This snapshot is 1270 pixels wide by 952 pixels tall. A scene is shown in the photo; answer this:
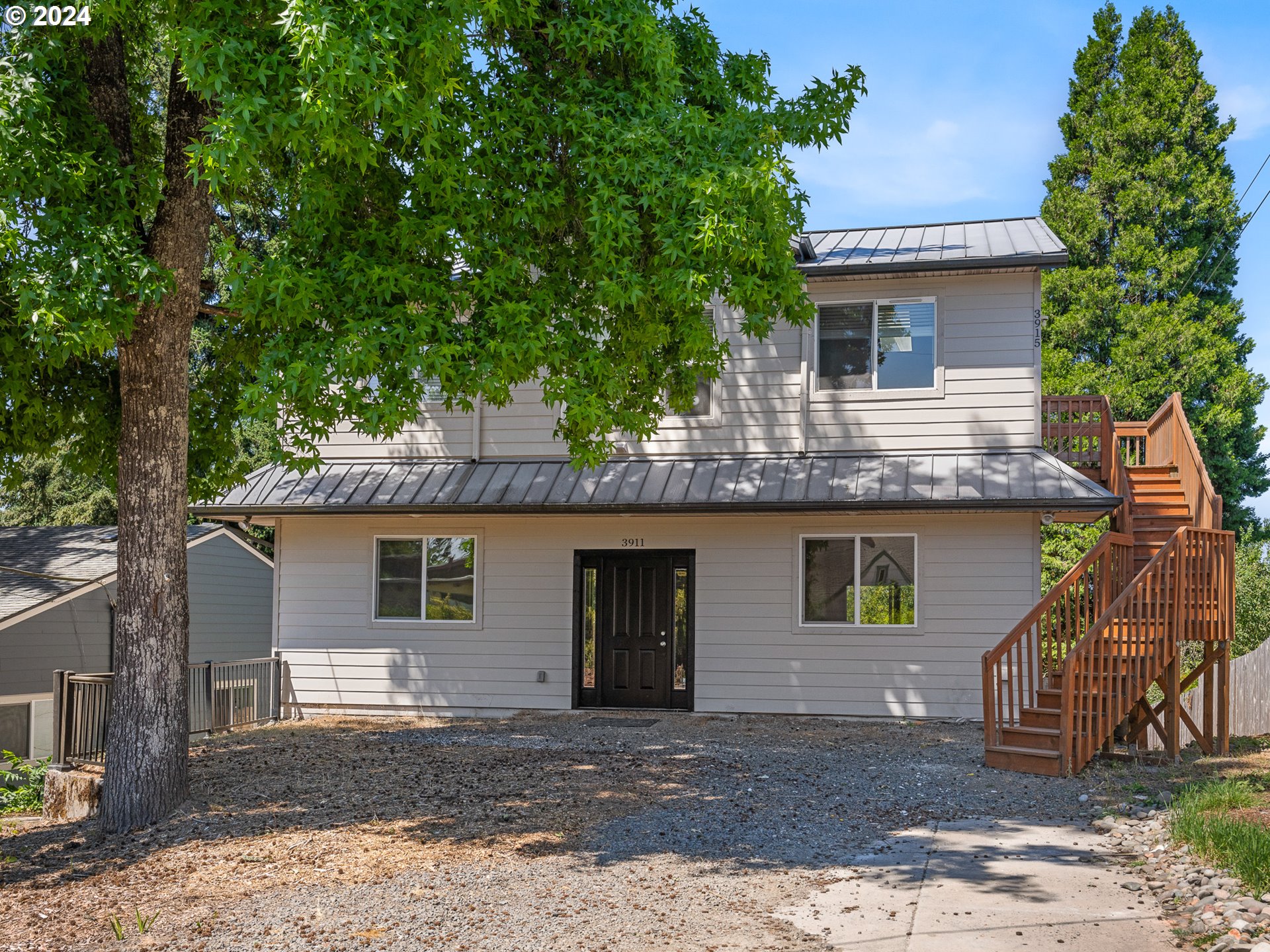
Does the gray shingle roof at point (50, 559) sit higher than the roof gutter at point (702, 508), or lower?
lower

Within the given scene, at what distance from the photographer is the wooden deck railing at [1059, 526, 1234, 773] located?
9.34 m

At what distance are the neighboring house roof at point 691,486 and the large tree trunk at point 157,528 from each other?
4574mm

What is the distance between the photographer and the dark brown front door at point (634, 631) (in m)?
14.0

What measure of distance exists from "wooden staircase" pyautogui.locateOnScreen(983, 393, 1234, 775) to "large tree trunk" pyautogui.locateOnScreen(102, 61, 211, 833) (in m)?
6.74

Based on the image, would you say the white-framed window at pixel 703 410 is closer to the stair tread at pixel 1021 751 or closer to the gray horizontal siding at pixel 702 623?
the gray horizontal siding at pixel 702 623

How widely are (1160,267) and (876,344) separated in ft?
46.7

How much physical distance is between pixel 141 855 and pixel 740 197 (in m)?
5.85

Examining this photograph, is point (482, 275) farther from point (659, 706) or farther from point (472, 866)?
point (659, 706)

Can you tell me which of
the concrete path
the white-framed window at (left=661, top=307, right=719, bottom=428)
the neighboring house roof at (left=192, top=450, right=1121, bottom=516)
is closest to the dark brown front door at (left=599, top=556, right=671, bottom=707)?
the neighboring house roof at (left=192, top=450, right=1121, bottom=516)

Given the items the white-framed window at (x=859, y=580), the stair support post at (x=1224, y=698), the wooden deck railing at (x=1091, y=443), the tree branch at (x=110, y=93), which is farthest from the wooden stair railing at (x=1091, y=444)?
the tree branch at (x=110, y=93)

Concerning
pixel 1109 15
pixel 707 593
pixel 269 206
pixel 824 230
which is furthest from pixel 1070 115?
pixel 269 206

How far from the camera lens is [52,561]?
643 inches

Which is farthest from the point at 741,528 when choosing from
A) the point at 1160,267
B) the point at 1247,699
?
the point at 1160,267

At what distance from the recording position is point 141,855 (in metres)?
6.98
